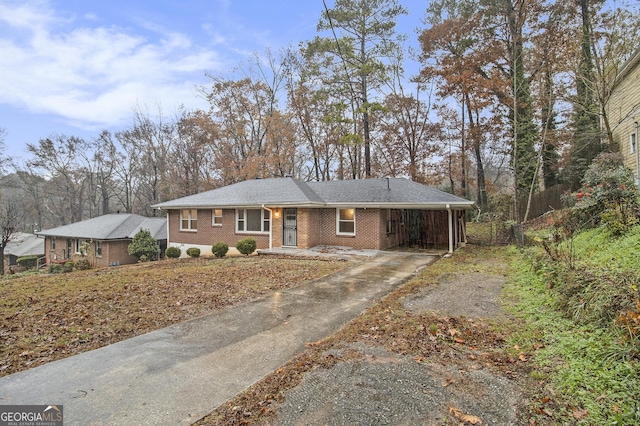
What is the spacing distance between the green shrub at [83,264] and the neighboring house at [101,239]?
40 centimetres

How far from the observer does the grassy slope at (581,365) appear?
2.51 metres

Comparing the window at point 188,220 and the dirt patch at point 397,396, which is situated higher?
the window at point 188,220

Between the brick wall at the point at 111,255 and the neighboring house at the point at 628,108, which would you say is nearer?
the neighboring house at the point at 628,108

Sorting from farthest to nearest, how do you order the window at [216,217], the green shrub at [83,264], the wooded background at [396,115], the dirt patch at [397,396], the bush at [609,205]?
the green shrub at [83,264], the window at [216,217], the wooded background at [396,115], the bush at [609,205], the dirt patch at [397,396]

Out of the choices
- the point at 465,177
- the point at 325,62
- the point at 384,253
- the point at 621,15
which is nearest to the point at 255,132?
the point at 325,62

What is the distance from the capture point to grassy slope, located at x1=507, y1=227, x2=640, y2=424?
2.51 metres

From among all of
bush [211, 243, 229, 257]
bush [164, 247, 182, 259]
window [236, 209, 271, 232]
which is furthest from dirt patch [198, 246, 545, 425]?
bush [164, 247, 182, 259]

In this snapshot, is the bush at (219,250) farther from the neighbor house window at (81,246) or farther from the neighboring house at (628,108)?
the neighboring house at (628,108)

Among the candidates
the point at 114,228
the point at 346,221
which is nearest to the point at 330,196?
the point at 346,221

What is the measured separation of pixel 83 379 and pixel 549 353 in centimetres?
511

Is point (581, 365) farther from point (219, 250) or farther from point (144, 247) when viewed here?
point (144, 247)

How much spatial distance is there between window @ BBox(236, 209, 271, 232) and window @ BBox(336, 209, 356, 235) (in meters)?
3.52

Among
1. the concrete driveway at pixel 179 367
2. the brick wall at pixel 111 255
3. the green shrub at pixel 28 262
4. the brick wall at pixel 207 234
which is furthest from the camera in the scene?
the green shrub at pixel 28 262

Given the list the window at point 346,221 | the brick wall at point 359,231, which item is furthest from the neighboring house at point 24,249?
the window at point 346,221
